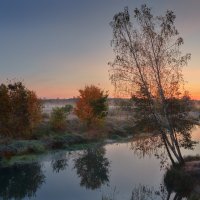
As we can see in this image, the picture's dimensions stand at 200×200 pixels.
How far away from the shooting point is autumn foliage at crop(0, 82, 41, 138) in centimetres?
Result: 6606

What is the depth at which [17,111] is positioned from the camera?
2662 inches

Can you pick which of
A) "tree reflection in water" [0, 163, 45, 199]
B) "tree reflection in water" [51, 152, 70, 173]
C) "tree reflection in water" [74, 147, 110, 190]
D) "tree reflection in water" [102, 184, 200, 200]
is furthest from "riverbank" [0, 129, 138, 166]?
"tree reflection in water" [102, 184, 200, 200]

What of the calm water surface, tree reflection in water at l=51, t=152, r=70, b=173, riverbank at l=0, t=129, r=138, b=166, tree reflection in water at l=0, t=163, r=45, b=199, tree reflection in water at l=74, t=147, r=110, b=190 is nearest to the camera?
the calm water surface

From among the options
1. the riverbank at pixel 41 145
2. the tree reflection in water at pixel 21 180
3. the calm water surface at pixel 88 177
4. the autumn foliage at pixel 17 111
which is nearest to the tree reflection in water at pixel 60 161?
the calm water surface at pixel 88 177

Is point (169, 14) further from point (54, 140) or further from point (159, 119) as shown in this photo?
point (54, 140)

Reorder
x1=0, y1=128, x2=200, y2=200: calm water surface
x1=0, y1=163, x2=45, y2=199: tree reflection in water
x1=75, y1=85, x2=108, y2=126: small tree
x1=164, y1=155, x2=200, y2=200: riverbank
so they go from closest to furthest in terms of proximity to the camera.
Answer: x1=164, y1=155, x2=200, y2=200: riverbank
x1=0, y1=128, x2=200, y2=200: calm water surface
x1=0, y1=163, x2=45, y2=199: tree reflection in water
x1=75, y1=85, x2=108, y2=126: small tree

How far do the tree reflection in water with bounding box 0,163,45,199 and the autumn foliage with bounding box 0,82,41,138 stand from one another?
55.8 feet

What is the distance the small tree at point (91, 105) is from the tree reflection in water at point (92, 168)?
2155 centimetres

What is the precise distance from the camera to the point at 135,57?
123ft

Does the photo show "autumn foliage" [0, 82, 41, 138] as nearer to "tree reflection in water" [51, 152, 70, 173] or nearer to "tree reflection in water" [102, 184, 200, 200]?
"tree reflection in water" [51, 152, 70, 173]

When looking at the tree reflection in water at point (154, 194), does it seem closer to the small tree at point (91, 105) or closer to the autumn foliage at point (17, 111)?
the autumn foliage at point (17, 111)

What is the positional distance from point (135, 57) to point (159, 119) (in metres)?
6.90

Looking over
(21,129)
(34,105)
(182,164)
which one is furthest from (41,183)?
(34,105)

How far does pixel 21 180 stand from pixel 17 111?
89.0ft
